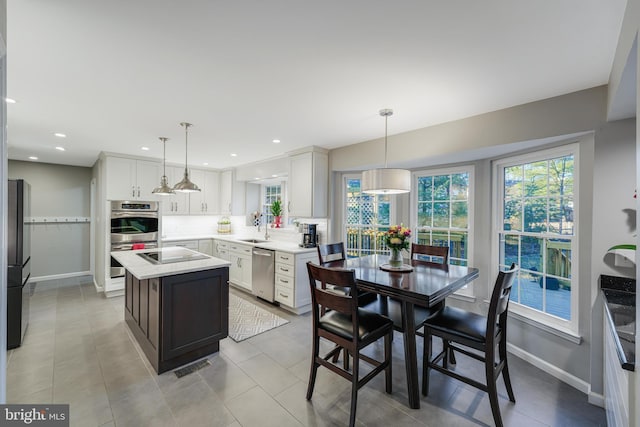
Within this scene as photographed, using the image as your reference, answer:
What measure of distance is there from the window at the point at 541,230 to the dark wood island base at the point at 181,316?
3.10m

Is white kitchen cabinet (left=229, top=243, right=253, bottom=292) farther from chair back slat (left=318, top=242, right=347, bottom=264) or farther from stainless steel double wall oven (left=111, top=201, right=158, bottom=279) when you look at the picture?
chair back slat (left=318, top=242, right=347, bottom=264)

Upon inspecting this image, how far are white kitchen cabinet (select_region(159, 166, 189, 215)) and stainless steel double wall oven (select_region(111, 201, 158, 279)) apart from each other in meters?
0.31

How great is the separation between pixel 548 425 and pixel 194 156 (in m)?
5.36

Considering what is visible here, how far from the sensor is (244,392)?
85.1 inches

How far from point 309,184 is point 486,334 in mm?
2888

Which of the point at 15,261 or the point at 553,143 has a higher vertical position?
the point at 553,143

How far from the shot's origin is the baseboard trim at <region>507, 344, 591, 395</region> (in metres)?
2.19

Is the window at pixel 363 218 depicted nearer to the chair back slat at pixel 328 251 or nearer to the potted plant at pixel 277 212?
the chair back slat at pixel 328 251

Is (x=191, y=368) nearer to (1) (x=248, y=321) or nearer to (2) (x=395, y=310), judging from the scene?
(1) (x=248, y=321)

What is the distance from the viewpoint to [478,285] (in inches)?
124

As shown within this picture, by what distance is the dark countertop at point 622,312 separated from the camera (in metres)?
1.17

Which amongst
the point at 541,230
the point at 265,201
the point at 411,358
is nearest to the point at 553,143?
the point at 541,230

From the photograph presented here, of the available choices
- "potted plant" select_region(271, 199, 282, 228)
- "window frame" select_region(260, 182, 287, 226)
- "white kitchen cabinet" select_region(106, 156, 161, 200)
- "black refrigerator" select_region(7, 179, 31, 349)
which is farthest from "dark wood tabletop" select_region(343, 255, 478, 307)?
"white kitchen cabinet" select_region(106, 156, 161, 200)

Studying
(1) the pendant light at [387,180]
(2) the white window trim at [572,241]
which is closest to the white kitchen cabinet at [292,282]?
(1) the pendant light at [387,180]
